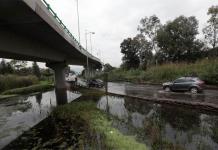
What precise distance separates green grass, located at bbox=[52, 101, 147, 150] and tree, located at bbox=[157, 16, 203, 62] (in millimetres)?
43876

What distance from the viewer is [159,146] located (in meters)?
9.76

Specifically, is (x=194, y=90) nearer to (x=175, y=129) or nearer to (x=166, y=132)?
(x=175, y=129)

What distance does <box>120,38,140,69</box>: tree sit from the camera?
8179cm

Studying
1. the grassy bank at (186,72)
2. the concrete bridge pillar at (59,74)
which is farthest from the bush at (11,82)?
the grassy bank at (186,72)

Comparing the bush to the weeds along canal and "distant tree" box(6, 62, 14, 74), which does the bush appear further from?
the weeds along canal

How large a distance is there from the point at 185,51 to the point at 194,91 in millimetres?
36471

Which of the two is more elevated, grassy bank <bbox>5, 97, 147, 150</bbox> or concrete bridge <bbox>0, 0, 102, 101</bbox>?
concrete bridge <bbox>0, 0, 102, 101</bbox>

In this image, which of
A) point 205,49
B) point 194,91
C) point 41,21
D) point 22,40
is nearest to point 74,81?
point 205,49

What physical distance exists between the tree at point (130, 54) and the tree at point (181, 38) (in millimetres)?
22084

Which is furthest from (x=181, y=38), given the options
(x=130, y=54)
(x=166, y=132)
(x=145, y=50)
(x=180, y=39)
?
(x=166, y=132)

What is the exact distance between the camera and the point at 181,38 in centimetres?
5741

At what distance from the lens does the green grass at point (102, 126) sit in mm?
9766

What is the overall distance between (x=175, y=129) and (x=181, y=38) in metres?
48.4

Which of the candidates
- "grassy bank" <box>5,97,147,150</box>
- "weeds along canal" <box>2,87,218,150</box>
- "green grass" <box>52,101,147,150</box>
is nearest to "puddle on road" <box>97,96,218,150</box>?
"weeds along canal" <box>2,87,218,150</box>
